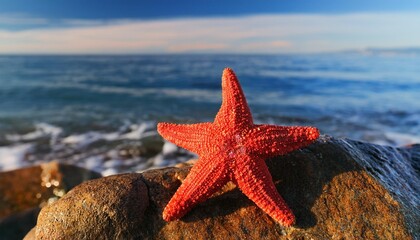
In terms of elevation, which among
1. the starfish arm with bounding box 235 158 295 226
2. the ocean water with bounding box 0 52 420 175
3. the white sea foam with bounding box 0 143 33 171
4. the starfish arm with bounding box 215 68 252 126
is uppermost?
the starfish arm with bounding box 215 68 252 126

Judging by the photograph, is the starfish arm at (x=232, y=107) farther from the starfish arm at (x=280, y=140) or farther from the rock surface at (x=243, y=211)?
the rock surface at (x=243, y=211)

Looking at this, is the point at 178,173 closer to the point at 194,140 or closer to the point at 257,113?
the point at 194,140

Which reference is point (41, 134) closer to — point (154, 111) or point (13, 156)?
point (13, 156)

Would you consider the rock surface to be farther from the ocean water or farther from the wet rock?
the ocean water

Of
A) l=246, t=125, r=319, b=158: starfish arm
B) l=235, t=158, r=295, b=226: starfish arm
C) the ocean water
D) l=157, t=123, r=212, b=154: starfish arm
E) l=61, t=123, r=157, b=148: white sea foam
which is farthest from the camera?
l=61, t=123, r=157, b=148: white sea foam

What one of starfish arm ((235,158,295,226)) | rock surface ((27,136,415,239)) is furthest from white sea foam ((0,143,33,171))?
starfish arm ((235,158,295,226))

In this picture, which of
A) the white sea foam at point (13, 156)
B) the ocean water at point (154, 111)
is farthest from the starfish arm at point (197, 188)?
the white sea foam at point (13, 156)
